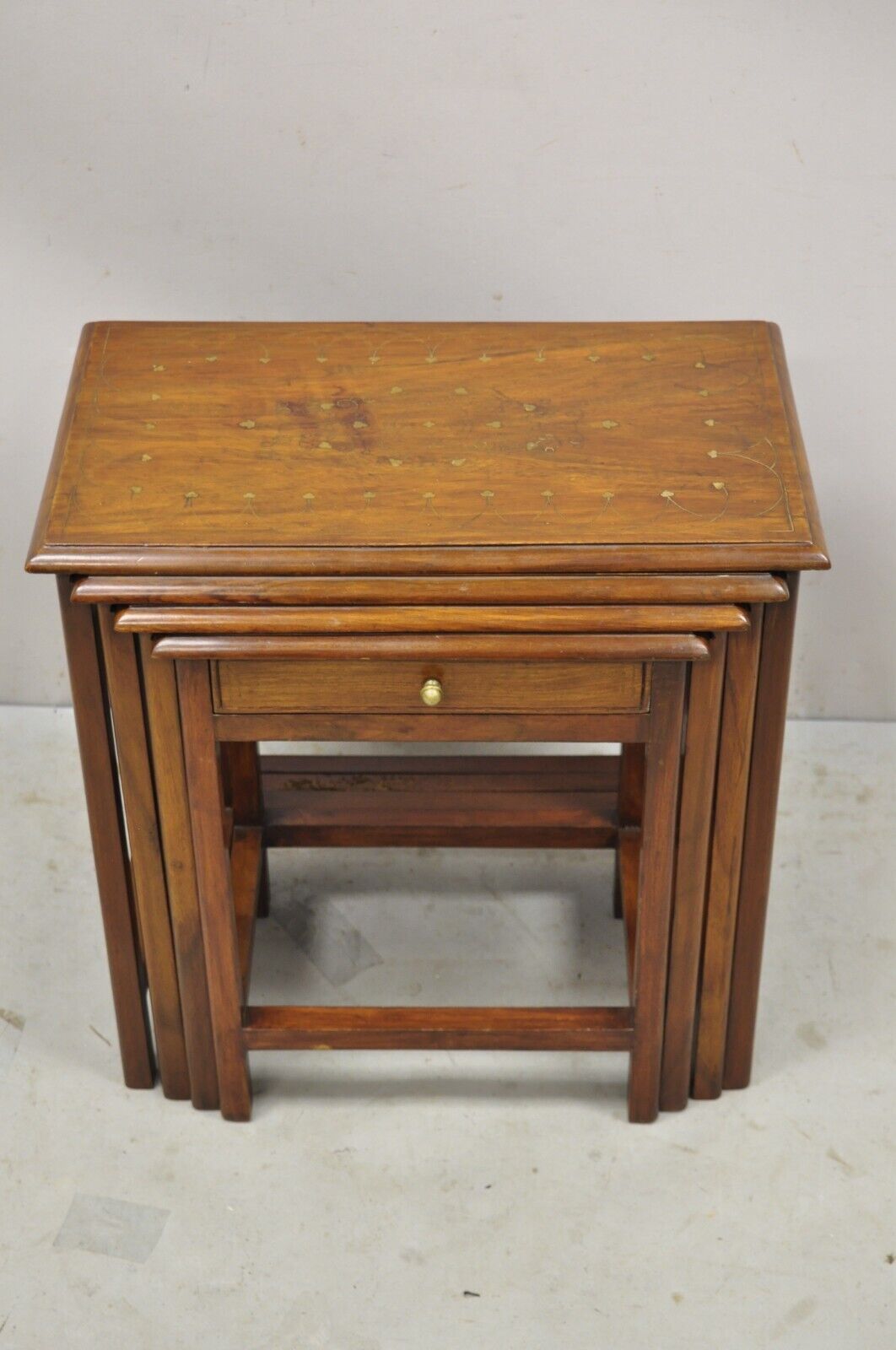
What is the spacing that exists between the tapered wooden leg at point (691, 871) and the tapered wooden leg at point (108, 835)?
686 mm

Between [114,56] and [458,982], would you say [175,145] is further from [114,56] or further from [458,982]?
[458,982]

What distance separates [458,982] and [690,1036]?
39 cm

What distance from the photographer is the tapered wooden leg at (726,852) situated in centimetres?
217

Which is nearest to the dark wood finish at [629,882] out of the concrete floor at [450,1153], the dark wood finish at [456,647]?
the concrete floor at [450,1153]

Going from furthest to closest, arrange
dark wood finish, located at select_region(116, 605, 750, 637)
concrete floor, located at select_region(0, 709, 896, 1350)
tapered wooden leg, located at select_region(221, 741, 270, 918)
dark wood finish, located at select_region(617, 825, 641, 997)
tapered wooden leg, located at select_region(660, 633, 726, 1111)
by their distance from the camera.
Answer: tapered wooden leg, located at select_region(221, 741, 270, 918) < dark wood finish, located at select_region(617, 825, 641, 997) < concrete floor, located at select_region(0, 709, 896, 1350) < tapered wooden leg, located at select_region(660, 633, 726, 1111) < dark wood finish, located at select_region(116, 605, 750, 637)

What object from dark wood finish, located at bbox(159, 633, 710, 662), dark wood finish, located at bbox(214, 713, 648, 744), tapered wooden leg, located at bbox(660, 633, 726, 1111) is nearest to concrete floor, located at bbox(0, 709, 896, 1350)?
tapered wooden leg, located at bbox(660, 633, 726, 1111)

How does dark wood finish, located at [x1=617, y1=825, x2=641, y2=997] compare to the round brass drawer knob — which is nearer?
the round brass drawer knob

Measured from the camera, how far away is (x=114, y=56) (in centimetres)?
271

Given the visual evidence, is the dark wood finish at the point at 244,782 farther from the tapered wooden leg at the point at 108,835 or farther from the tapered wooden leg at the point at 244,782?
the tapered wooden leg at the point at 108,835

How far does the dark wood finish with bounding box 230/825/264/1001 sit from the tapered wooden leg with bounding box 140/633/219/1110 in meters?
0.11

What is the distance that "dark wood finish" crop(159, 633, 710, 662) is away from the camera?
2.07 m

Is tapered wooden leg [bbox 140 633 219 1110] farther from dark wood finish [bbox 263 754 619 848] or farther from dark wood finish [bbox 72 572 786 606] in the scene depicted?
dark wood finish [bbox 263 754 619 848]

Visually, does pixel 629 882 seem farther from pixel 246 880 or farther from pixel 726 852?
pixel 246 880

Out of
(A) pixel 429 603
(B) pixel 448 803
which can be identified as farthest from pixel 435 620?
(B) pixel 448 803
